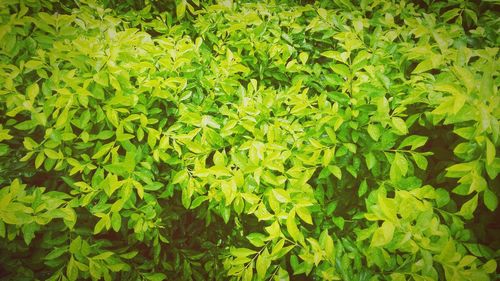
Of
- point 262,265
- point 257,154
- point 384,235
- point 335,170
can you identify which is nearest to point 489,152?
point 384,235

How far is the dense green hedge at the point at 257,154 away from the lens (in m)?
1.28

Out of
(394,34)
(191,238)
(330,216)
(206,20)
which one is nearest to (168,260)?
(191,238)

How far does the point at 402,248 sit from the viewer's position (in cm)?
124

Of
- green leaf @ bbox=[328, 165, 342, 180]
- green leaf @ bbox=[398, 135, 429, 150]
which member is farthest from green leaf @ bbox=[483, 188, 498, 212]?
green leaf @ bbox=[328, 165, 342, 180]

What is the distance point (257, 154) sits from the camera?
4.91 feet

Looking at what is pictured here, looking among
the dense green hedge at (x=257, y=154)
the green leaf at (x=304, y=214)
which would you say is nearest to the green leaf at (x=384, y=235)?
the dense green hedge at (x=257, y=154)

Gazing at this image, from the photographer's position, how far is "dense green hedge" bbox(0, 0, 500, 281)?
1282 millimetres

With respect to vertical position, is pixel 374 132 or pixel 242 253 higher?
pixel 374 132

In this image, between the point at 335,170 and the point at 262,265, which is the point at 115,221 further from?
the point at 335,170

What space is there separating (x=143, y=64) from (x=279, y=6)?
1.12 metres

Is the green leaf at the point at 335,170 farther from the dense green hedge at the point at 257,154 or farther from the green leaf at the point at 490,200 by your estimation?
the green leaf at the point at 490,200

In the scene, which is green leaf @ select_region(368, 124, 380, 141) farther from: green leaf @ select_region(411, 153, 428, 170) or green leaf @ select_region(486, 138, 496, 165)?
green leaf @ select_region(486, 138, 496, 165)

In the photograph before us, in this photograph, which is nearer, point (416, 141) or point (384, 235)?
point (384, 235)

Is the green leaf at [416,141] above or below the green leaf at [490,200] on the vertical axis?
above
